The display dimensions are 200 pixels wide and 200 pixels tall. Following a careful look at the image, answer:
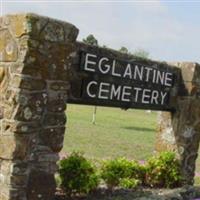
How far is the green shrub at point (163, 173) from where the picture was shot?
9.93m

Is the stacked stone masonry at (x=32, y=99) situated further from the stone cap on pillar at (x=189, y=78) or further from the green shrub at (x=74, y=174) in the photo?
the stone cap on pillar at (x=189, y=78)

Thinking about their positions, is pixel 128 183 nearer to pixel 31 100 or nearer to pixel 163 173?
pixel 163 173

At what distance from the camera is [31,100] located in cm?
665

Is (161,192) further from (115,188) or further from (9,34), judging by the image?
(9,34)

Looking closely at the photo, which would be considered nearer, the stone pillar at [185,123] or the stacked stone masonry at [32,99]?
the stacked stone masonry at [32,99]

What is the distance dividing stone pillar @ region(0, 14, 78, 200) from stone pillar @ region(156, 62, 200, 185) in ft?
12.6

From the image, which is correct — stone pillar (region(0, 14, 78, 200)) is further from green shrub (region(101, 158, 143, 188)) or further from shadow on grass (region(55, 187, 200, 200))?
green shrub (region(101, 158, 143, 188))

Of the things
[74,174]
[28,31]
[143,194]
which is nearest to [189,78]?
[143,194]

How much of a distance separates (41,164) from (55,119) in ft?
2.08

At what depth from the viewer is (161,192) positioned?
9203 mm

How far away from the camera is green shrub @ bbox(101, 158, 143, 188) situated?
29.6ft

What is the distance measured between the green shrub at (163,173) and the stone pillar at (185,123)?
12.3 inches

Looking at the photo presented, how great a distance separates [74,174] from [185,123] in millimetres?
3310

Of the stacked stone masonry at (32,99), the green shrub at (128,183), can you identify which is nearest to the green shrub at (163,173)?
the green shrub at (128,183)
